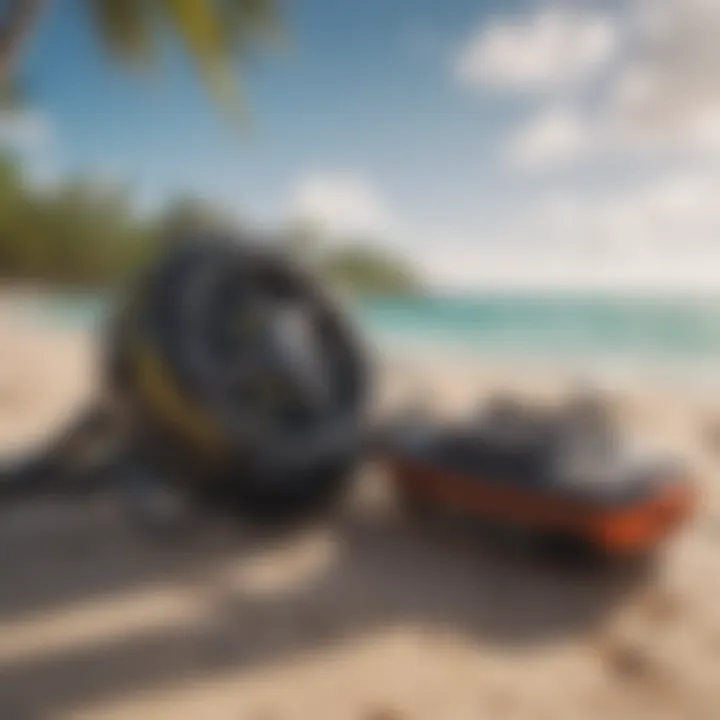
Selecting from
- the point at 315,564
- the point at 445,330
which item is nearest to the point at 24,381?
the point at 315,564

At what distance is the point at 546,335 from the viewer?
27922 millimetres

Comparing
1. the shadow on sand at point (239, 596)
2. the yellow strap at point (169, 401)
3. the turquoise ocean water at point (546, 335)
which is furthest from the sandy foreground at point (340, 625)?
the turquoise ocean water at point (546, 335)

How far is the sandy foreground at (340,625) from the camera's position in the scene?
7.63 ft

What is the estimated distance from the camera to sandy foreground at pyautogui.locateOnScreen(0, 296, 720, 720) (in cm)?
233

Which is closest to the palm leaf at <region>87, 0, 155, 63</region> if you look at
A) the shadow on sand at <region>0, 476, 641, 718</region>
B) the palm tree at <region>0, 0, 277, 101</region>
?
the palm tree at <region>0, 0, 277, 101</region>

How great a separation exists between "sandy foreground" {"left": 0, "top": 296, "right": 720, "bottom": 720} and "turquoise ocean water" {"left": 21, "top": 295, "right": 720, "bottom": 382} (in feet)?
31.1

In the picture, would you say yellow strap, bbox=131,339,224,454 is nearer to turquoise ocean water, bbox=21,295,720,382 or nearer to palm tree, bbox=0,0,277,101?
palm tree, bbox=0,0,277,101

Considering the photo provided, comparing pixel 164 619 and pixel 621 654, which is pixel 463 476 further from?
pixel 164 619

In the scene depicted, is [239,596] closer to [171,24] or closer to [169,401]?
[169,401]

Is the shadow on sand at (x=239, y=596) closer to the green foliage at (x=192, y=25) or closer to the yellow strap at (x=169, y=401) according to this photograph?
the yellow strap at (x=169, y=401)

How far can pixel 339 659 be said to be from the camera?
256 cm

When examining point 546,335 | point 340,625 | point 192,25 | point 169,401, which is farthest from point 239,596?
point 546,335

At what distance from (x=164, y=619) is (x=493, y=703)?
1.10 meters

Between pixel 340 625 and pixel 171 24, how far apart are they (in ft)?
12.8
